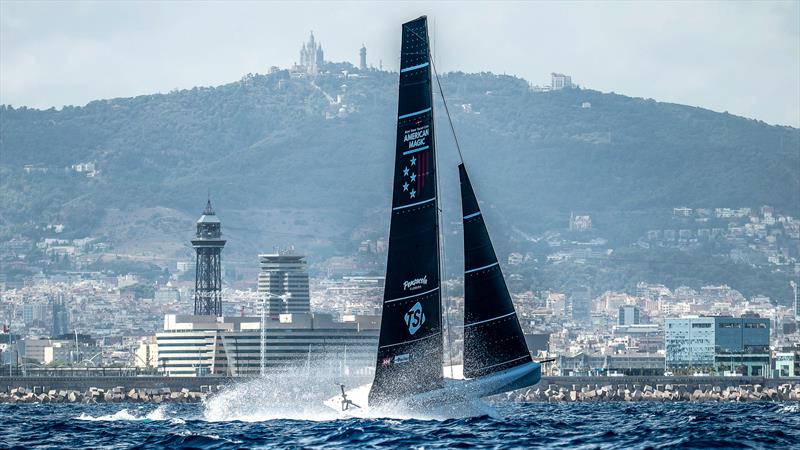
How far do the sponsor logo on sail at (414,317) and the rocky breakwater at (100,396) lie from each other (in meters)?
83.4

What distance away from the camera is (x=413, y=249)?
48.4 m

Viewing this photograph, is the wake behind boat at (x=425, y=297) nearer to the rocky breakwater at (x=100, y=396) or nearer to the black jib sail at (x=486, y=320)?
the black jib sail at (x=486, y=320)

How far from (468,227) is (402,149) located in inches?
117

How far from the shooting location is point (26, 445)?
46.0m

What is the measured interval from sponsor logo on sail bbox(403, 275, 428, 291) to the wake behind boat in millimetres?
25

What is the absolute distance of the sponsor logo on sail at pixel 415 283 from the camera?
159 feet

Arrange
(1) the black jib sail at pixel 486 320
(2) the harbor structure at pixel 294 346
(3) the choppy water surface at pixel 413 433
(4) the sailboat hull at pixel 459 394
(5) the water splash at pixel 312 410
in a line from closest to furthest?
(3) the choppy water surface at pixel 413 433, (4) the sailboat hull at pixel 459 394, (5) the water splash at pixel 312 410, (1) the black jib sail at pixel 486 320, (2) the harbor structure at pixel 294 346

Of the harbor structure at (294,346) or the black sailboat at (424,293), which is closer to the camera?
the black sailboat at (424,293)

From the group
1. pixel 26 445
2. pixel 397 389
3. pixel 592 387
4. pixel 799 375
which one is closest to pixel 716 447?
pixel 397 389

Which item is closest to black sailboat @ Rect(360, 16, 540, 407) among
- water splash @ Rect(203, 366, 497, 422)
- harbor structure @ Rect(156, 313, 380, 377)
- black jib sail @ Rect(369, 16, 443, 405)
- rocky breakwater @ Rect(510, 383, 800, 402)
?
black jib sail @ Rect(369, 16, 443, 405)

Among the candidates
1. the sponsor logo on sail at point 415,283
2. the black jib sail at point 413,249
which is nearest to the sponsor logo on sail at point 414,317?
the black jib sail at point 413,249

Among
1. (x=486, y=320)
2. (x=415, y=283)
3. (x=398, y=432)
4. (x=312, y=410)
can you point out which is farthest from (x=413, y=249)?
(x=312, y=410)

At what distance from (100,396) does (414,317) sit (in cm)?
8840

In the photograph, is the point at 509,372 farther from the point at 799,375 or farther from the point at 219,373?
the point at 219,373
